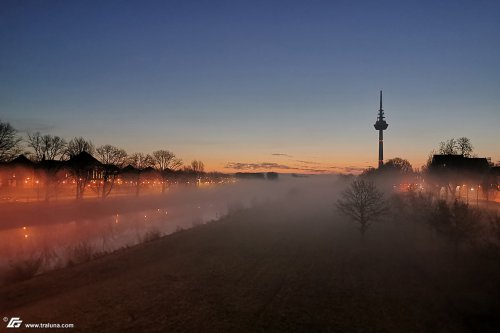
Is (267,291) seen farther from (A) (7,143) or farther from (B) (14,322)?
(A) (7,143)

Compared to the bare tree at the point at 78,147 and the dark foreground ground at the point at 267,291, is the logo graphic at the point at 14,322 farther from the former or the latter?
the bare tree at the point at 78,147

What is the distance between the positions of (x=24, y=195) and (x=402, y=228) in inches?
2887

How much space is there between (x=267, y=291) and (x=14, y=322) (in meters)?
15.1

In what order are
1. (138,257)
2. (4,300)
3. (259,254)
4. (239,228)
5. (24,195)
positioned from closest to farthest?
(4,300)
(138,257)
(259,254)
(239,228)
(24,195)

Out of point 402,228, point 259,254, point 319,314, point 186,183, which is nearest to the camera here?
point 319,314

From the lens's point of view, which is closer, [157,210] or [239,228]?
[239,228]

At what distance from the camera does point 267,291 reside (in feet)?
78.6

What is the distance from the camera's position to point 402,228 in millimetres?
48781

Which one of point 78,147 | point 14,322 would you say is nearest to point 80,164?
point 78,147

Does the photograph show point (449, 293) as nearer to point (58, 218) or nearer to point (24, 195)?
point (58, 218)

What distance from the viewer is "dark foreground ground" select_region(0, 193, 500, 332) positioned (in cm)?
1938

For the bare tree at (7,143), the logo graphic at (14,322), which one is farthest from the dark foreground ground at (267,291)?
the bare tree at (7,143)

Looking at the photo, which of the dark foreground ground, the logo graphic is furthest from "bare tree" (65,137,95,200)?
the logo graphic

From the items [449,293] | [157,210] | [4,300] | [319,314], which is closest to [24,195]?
[157,210]
